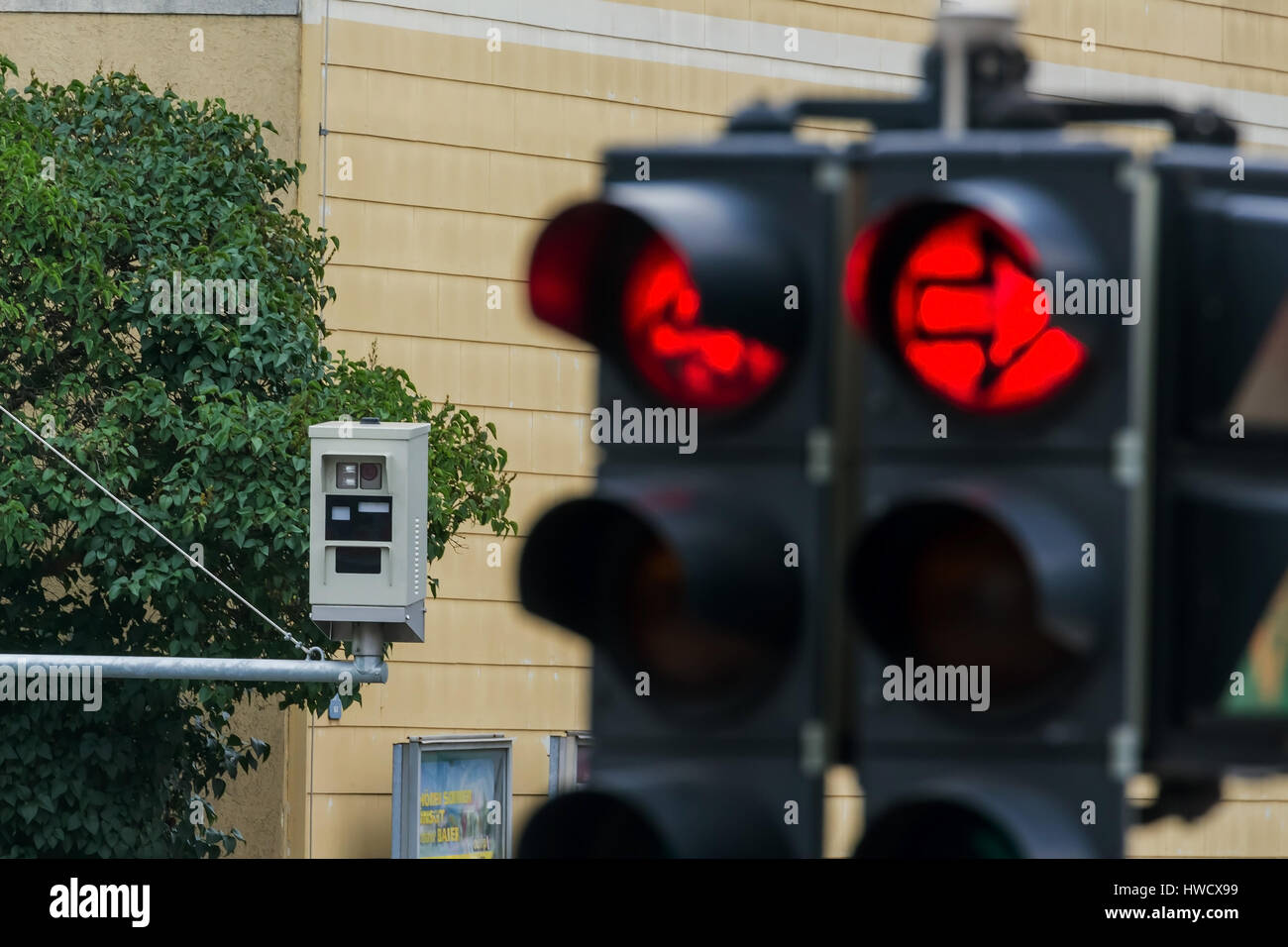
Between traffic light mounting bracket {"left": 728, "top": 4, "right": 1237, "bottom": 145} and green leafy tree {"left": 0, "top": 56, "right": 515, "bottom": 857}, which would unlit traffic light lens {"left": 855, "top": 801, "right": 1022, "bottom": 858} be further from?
green leafy tree {"left": 0, "top": 56, "right": 515, "bottom": 857}

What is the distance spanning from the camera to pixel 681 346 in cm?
225

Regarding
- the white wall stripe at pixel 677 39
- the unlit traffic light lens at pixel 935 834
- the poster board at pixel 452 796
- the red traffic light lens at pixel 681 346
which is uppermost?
the white wall stripe at pixel 677 39

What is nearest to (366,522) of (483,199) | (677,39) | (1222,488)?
(1222,488)

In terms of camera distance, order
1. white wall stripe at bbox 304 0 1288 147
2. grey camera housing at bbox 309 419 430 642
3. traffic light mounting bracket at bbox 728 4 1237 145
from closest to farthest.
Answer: traffic light mounting bracket at bbox 728 4 1237 145, grey camera housing at bbox 309 419 430 642, white wall stripe at bbox 304 0 1288 147

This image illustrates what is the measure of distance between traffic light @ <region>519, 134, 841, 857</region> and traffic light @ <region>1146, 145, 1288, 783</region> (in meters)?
0.33

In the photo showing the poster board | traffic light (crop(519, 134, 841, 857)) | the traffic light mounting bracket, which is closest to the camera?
traffic light (crop(519, 134, 841, 857))

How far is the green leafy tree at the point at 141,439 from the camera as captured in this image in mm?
10828

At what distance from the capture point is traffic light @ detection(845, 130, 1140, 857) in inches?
77.8

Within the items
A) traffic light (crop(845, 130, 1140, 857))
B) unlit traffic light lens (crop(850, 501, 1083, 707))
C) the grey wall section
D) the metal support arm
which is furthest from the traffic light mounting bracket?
the grey wall section

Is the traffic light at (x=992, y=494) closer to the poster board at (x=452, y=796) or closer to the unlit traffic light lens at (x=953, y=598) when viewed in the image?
the unlit traffic light lens at (x=953, y=598)

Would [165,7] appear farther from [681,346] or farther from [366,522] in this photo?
[681,346]

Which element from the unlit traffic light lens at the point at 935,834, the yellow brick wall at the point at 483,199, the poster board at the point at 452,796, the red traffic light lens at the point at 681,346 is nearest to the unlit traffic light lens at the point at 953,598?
the unlit traffic light lens at the point at 935,834

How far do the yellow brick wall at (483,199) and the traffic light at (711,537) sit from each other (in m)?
13.6
